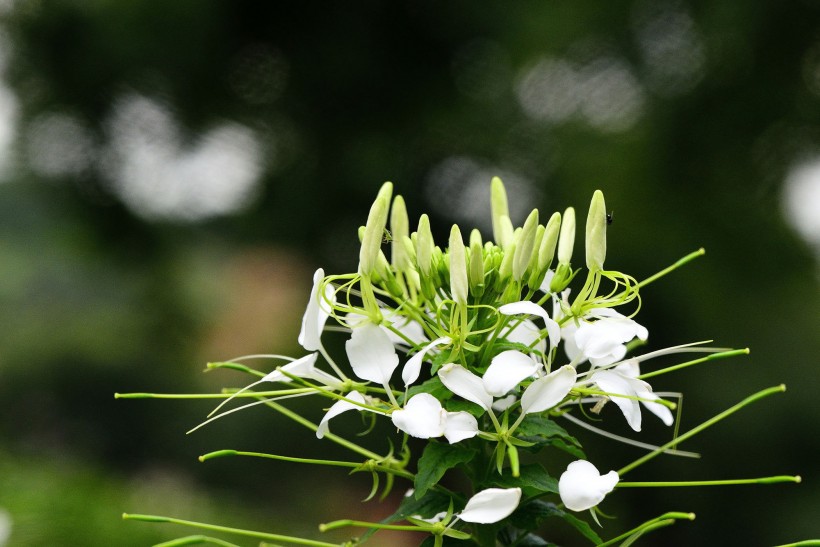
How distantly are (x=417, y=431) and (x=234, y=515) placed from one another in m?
2.65

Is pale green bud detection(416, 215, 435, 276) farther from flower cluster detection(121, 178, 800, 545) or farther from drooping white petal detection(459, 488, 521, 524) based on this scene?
drooping white petal detection(459, 488, 521, 524)

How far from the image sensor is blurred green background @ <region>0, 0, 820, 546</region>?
283cm

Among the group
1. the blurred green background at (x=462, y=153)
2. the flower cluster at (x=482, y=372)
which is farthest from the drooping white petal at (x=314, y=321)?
the blurred green background at (x=462, y=153)

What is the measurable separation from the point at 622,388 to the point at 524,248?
0.48ft

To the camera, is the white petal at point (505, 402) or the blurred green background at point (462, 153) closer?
the white petal at point (505, 402)

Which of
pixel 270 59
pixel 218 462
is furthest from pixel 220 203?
pixel 218 462

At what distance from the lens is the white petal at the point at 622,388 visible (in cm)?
65

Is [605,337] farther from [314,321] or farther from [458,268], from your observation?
[314,321]

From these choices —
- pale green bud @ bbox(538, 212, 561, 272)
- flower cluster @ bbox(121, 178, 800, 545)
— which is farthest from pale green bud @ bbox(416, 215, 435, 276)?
pale green bud @ bbox(538, 212, 561, 272)

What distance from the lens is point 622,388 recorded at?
0.65 m

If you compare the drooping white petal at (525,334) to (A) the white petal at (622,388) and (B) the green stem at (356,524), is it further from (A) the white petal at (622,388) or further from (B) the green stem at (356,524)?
(B) the green stem at (356,524)

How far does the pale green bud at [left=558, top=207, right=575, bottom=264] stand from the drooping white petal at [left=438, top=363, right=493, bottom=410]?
0.56 feet

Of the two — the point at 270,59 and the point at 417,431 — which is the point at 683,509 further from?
the point at 417,431

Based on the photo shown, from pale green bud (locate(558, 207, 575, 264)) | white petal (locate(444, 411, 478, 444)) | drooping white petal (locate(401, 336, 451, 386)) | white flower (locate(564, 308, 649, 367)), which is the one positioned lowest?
white petal (locate(444, 411, 478, 444))
